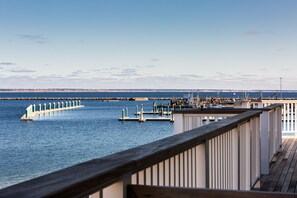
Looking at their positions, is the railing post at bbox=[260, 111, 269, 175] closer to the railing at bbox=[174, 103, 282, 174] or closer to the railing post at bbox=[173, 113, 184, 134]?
the railing at bbox=[174, 103, 282, 174]

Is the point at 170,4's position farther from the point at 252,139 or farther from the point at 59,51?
the point at 59,51

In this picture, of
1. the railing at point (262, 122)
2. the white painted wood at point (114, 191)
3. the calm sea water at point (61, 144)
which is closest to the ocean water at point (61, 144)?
the calm sea water at point (61, 144)

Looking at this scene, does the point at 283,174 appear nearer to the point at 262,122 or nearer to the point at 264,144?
the point at 264,144

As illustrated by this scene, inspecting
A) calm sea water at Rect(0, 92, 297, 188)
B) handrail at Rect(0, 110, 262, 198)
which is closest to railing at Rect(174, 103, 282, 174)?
handrail at Rect(0, 110, 262, 198)

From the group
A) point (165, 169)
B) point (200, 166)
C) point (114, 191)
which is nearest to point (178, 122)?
point (200, 166)

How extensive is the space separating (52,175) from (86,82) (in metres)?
108

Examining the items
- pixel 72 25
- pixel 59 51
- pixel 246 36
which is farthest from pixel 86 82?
pixel 246 36

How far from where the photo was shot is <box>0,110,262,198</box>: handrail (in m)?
1.55

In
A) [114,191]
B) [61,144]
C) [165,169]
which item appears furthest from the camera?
[61,144]

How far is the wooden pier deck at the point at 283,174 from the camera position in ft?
20.7

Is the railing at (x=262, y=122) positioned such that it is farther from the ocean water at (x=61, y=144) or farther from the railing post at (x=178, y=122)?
the ocean water at (x=61, y=144)

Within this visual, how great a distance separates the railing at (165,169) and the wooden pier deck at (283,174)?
0.58 meters

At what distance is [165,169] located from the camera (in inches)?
111

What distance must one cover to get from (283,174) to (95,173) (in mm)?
5832
